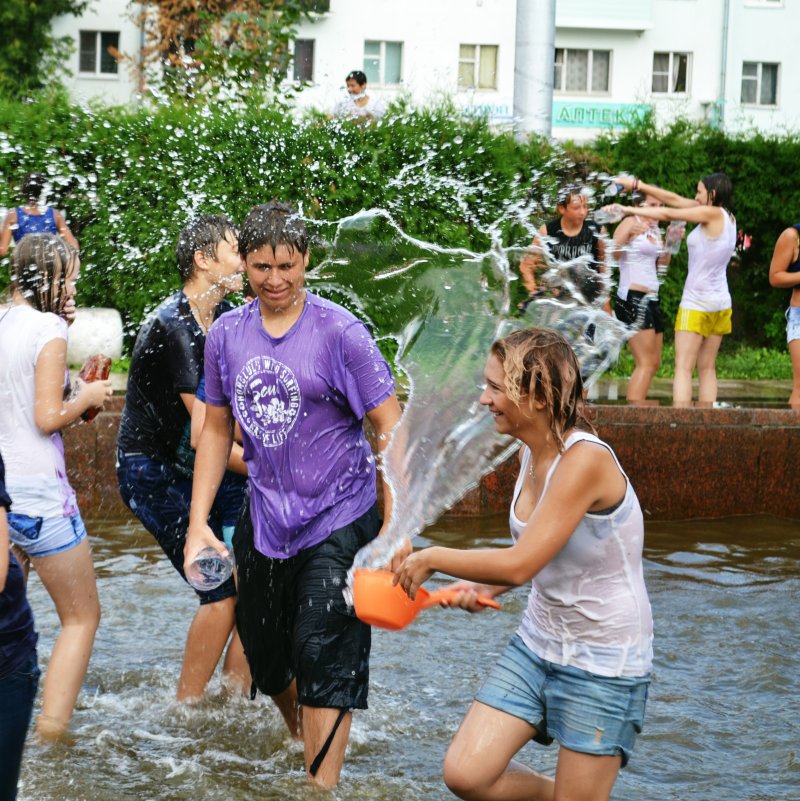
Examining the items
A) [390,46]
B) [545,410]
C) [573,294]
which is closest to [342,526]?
[545,410]

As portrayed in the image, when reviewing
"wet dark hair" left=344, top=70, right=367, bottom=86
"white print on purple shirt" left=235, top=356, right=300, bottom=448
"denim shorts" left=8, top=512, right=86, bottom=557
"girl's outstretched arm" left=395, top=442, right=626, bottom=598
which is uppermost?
"wet dark hair" left=344, top=70, right=367, bottom=86

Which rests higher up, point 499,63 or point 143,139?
point 499,63

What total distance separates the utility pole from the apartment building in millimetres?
27041

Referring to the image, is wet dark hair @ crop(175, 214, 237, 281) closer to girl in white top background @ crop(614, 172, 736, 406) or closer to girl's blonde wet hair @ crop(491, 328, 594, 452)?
girl's blonde wet hair @ crop(491, 328, 594, 452)

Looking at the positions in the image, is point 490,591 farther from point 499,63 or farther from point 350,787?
point 499,63

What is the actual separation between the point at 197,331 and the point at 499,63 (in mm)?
38537

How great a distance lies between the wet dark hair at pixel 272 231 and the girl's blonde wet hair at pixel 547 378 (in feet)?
3.25

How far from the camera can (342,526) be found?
4.25 metres

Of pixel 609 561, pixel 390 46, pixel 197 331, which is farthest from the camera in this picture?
pixel 390 46

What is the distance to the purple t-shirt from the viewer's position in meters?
4.22

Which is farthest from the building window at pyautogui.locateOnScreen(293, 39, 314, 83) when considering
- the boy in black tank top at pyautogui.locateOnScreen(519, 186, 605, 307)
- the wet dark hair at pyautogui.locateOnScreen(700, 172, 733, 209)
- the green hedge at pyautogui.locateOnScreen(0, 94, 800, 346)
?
the wet dark hair at pyautogui.locateOnScreen(700, 172, 733, 209)

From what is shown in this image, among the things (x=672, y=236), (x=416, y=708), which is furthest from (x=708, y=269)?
(x=416, y=708)

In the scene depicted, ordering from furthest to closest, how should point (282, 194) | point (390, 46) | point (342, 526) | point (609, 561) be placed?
point (390, 46) < point (282, 194) < point (342, 526) < point (609, 561)

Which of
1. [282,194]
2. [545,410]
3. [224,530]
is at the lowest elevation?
[224,530]
